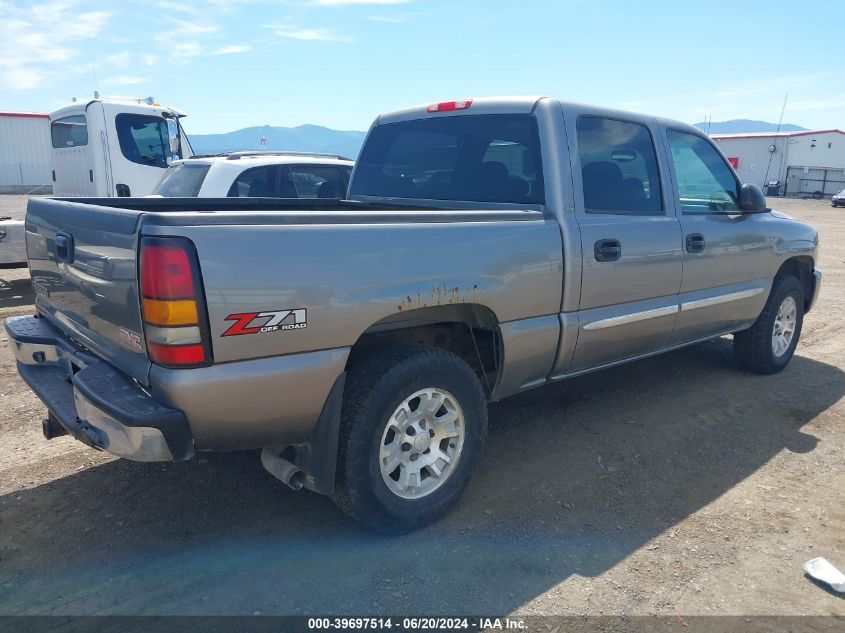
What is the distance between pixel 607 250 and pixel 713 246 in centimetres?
125

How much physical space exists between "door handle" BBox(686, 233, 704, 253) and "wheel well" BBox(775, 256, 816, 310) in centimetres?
150

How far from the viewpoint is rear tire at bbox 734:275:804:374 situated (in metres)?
5.44

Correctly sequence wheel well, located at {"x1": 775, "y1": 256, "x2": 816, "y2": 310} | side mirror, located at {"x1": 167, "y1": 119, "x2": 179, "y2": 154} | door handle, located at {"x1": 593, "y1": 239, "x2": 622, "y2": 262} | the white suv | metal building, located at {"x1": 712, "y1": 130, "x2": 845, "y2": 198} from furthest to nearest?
metal building, located at {"x1": 712, "y1": 130, "x2": 845, "y2": 198} → side mirror, located at {"x1": 167, "y1": 119, "x2": 179, "y2": 154} → the white suv → wheel well, located at {"x1": 775, "y1": 256, "x2": 816, "y2": 310} → door handle, located at {"x1": 593, "y1": 239, "x2": 622, "y2": 262}

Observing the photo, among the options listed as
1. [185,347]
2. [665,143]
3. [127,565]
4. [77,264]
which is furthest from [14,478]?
[665,143]

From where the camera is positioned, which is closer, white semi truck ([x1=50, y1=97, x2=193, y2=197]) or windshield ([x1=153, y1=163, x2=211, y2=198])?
windshield ([x1=153, y1=163, x2=211, y2=198])

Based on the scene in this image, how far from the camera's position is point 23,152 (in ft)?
105

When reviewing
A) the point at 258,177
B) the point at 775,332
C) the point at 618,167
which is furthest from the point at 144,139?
the point at 775,332

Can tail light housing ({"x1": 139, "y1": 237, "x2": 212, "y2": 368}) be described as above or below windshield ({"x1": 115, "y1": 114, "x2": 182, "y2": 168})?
below

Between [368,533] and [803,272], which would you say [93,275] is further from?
[803,272]

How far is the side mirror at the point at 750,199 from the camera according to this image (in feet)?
15.8

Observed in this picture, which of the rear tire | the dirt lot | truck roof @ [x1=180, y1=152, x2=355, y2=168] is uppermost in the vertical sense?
truck roof @ [x1=180, y1=152, x2=355, y2=168]

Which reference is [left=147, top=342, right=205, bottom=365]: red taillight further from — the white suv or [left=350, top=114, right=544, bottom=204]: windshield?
the white suv

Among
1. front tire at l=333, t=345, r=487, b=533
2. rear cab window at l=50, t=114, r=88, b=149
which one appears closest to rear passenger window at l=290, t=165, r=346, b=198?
front tire at l=333, t=345, r=487, b=533

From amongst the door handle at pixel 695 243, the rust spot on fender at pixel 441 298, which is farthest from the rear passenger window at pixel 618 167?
the rust spot on fender at pixel 441 298
